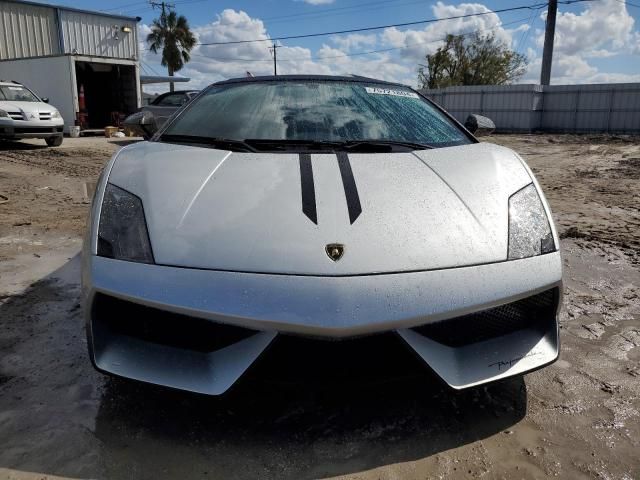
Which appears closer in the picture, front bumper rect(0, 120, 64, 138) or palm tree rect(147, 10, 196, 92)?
front bumper rect(0, 120, 64, 138)

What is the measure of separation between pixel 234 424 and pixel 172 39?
40037 mm

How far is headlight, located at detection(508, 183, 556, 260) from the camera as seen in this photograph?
1.62 m

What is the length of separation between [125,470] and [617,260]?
11.4 ft

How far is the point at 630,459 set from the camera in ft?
4.94

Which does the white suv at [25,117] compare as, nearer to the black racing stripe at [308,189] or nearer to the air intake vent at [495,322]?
the black racing stripe at [308,189]

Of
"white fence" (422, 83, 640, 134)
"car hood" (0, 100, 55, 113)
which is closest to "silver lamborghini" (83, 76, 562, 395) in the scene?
"car hood" (0, 100, 55, 113)

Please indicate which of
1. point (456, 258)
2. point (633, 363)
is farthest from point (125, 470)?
point (633, 363)

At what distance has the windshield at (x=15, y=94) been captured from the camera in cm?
1036

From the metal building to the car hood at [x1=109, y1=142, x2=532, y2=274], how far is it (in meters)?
15.5

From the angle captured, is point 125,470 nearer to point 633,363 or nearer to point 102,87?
point 633,363

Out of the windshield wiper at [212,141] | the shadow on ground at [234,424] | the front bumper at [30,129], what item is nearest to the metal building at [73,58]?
the front bumper at [30,129]

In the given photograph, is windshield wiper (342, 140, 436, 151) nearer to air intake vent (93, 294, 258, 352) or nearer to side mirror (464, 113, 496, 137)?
side mirror (464, 113, 496, 137)

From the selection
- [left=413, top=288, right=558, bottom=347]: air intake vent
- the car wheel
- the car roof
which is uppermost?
the car roof

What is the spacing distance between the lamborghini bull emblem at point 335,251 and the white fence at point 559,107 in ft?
68.5
